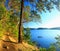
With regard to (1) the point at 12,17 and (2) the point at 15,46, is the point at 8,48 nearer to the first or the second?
(2) the point at 15,46

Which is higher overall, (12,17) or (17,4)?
(17,4)

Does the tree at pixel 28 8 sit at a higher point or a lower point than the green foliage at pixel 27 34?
higher

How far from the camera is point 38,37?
824 inches

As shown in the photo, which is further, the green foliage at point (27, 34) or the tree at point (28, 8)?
the green foliage at point (27, 34)

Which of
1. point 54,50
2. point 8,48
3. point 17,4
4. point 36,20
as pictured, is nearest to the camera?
point 8,48

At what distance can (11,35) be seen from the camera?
18453mm

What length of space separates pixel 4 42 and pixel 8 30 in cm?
312

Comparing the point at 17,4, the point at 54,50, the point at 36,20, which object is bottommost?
the point at 54,50

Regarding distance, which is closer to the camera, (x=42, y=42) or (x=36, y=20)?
(x=36, y=20)

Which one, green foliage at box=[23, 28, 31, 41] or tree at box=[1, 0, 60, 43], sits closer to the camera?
tree at box=[1, 0, 60, 43]

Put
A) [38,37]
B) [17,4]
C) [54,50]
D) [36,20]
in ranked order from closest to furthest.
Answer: [54,50]
[17,4]
[36,20]
[38,37]

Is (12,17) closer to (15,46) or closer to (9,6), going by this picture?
(9,6)

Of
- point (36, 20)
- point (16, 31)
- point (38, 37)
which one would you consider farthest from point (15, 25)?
point (38, 37)

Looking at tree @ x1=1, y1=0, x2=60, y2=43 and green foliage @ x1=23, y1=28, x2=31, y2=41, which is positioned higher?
tree @ x1=1, y1=0, x2=60, y2=43
